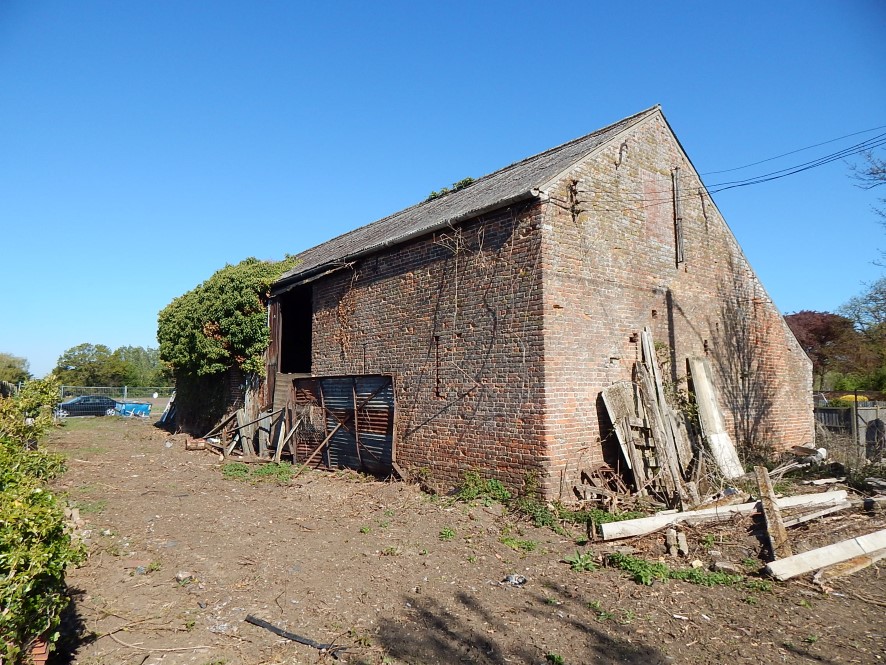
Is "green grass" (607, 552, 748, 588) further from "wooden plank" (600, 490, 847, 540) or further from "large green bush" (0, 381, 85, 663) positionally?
"large green bush" (0, 381, 85, 663)

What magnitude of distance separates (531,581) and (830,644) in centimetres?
254

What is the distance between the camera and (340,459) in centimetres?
1177

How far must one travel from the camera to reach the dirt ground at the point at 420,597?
4.29m

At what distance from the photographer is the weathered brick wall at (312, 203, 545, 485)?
833 cm

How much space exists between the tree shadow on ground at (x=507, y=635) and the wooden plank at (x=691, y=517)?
Answer: 5.09ft

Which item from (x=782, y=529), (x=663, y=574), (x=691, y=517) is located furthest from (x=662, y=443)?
(x=663, y=574)

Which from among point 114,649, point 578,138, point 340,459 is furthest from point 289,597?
point 578,138

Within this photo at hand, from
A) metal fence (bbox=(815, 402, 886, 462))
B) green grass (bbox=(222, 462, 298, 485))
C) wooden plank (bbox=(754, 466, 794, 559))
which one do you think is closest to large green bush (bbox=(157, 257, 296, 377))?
green grass (bbox=(222, 462, 298, 485))

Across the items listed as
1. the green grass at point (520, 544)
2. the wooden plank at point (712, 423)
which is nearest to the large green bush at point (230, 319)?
the green grass at point (520, 544)

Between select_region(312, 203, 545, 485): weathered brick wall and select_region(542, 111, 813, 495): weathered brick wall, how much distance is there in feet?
1.18

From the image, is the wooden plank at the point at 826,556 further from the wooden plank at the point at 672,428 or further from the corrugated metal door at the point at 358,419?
the corrugated metal door at the point at 358,419

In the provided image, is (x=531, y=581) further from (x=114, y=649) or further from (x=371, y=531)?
(x=114, y=649)

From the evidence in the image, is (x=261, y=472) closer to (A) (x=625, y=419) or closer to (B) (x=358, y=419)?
(B) (x=358, y=419)

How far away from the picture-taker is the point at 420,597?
5336 millimetres
